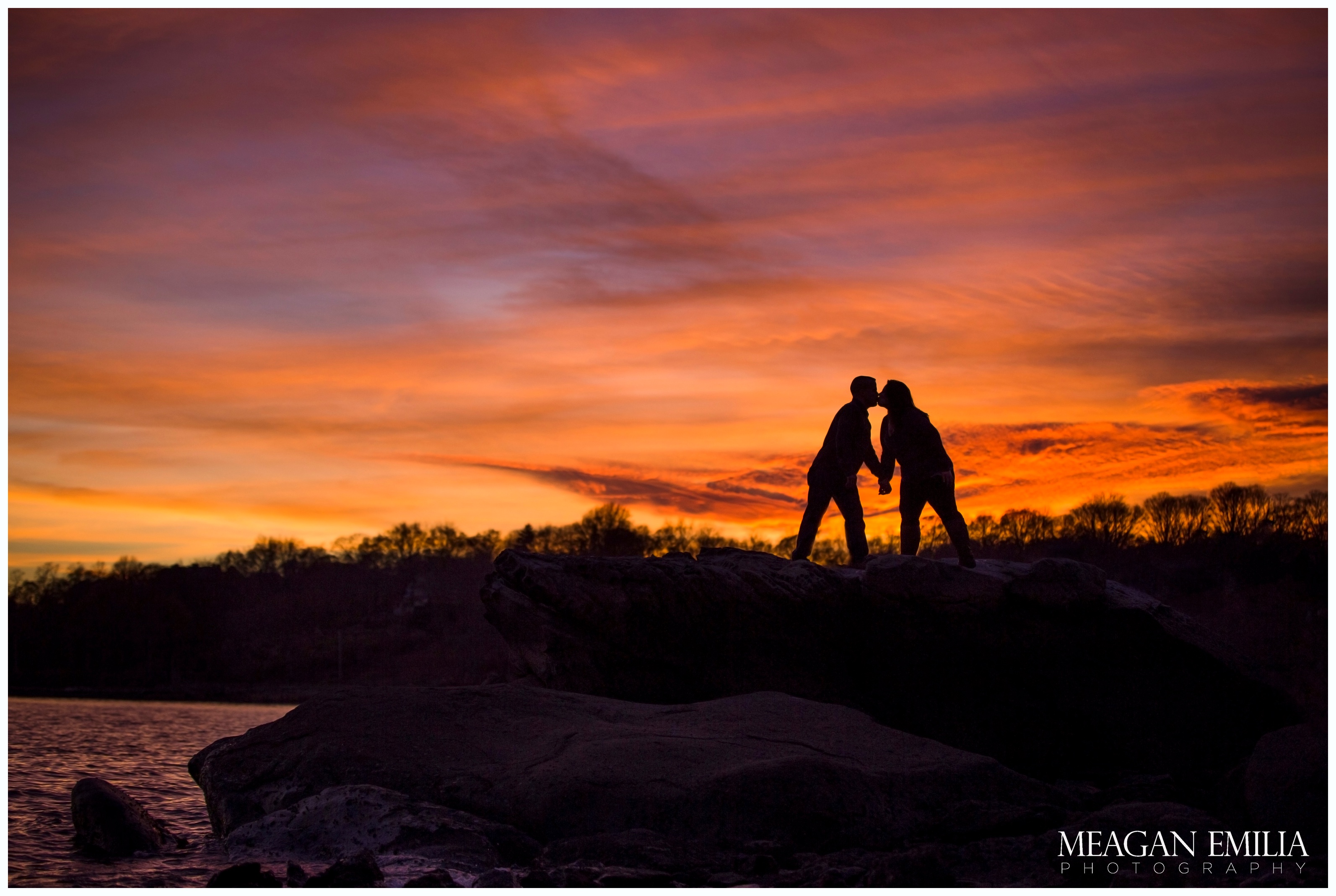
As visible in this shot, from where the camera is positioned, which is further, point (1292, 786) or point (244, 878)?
point (1292, 786)

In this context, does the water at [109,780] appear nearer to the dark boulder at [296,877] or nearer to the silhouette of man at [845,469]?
Result: the dark boulder at [296,877]

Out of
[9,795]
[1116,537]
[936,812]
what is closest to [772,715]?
[936,812]

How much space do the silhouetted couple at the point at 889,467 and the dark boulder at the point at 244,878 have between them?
31.1 feet

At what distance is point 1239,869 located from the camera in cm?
878

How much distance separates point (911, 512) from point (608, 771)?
6942 millimetres

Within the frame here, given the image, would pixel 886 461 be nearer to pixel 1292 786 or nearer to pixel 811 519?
pixel 811 519

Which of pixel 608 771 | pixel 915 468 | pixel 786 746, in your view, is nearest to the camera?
pixel 608 771

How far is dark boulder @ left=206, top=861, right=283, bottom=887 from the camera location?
8.74 meters

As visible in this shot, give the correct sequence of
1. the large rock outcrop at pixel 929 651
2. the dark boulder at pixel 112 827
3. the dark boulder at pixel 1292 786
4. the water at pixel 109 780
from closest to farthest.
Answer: the dark boulder at pixel 1292 786 → the water at pixel 109 780 → the dark boulder at pixel 112 827 → the large rock outcrop at pixel 929 651

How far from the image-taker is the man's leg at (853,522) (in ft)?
53.8

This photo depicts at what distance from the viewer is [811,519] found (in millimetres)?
16562

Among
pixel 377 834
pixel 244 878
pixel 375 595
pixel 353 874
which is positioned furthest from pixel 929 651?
pixel 375 595

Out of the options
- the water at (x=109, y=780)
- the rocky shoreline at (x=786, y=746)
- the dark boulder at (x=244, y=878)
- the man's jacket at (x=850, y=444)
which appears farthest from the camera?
the man's jacket at (x=850, y=444)

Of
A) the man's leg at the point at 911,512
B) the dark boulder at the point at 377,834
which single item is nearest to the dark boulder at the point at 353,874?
the dark boulder at the point at 377,834
